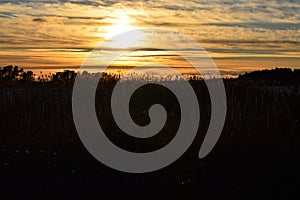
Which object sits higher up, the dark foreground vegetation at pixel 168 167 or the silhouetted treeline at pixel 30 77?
the silhouetted treeline at pixel 30 77

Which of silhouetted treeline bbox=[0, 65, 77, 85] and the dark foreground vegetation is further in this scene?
silhouetted treeline bbox=[0, 65, 77, 85]

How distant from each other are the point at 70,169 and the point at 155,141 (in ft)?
6.22

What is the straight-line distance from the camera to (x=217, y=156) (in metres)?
10.0

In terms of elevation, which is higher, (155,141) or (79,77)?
(79,77)

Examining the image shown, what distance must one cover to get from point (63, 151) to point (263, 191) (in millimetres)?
3508

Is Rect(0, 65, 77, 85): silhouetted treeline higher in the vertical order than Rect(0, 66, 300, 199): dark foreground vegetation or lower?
higher

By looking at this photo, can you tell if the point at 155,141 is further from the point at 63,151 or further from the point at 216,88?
the point at 216,88

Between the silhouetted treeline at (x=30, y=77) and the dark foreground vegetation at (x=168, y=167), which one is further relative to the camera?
the silhouetted treeline at (x=30, y=77)

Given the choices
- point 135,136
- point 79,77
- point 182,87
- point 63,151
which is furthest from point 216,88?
point 63,151

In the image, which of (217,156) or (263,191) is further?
(217,156)

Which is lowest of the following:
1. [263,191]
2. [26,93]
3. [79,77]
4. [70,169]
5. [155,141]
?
[263,191]

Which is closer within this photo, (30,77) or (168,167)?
(168,167)

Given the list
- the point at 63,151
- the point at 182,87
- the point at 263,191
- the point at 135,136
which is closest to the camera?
the point at 263,191

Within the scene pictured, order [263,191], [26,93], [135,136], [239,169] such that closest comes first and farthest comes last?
[263,191] → [239,169] → [135,136] → [26,93]
